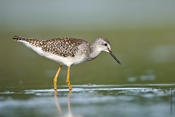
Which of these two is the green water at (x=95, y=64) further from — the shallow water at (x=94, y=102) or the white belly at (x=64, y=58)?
the white belly at (x=64, y=58)

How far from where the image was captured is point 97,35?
23.2 meters

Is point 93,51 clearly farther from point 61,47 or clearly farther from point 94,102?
point 94,102

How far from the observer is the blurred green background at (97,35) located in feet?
45.2

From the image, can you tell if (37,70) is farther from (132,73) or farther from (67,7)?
(67,7)

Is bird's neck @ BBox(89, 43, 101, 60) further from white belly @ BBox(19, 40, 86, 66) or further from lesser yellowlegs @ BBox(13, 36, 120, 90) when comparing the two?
white belly @ BBox(19, 40, 86, 66)

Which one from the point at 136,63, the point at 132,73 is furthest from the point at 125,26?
the point at 132,73

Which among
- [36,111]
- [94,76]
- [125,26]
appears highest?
[125,26]

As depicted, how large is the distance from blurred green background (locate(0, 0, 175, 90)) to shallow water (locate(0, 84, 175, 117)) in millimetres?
1310

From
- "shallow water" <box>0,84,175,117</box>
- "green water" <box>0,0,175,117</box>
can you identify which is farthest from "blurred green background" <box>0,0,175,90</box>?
"shallow water" <box>0,84,175,117</box>

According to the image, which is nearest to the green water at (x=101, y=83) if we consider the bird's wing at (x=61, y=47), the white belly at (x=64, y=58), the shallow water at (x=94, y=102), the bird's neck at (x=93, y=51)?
the shallow water at (x=94, y=102)

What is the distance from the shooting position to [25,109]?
895 centimetres

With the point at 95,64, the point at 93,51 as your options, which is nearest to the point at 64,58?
the point at 93,51

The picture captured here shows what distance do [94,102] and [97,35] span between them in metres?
13.9

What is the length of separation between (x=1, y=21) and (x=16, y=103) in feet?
64.4
